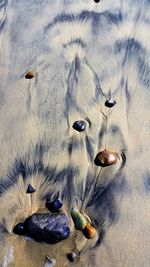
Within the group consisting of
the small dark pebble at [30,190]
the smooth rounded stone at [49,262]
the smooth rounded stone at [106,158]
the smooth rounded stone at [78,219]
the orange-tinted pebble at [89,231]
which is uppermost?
the smooth rounded stone at [106,158]

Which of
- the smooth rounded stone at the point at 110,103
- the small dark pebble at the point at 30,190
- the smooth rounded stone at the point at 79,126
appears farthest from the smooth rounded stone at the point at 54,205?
the smooth rounded stone at the point at 110,103

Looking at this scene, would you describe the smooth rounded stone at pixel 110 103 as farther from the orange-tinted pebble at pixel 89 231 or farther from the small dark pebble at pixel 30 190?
the orange-tinted pebble at pixel 89 231

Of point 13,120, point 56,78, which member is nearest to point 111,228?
point 13,120

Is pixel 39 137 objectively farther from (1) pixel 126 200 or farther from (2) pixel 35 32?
(2) pixel 35 32

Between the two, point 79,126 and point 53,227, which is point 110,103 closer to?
point 79,126

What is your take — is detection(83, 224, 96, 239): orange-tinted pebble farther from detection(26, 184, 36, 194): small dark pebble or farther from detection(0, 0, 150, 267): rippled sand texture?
detection(26, 184, 36, 194): small dark pebble

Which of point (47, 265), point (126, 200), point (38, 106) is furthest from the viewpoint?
point (38, 106)

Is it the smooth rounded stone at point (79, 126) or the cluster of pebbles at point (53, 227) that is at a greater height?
the smooth rounded stone at point (79, 126)
